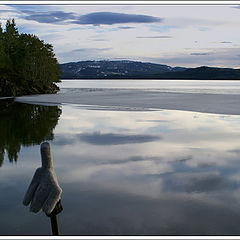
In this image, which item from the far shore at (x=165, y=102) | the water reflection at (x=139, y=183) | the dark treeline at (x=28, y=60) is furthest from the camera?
the dark treeline at (x=28, y=60)

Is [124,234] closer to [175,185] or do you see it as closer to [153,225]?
[153,225]

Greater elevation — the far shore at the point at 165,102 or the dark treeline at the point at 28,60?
the dark treeline at the point at 28,60

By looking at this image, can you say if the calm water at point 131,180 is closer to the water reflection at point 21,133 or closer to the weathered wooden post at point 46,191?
the water reflection at point 21,133

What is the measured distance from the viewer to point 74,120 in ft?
97.6

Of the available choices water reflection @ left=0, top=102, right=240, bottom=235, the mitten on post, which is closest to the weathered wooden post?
the mitten on post

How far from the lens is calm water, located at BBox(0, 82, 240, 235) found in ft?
27.9

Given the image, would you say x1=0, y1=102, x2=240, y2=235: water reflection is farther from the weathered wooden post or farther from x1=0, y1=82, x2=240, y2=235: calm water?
the weathered wooden post

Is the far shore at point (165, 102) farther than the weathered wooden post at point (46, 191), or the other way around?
the far shore at point (165, 102)

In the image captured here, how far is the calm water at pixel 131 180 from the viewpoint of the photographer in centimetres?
852

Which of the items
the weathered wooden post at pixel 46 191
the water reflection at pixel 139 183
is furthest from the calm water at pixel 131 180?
the weathered wooden post at pixel 46 191

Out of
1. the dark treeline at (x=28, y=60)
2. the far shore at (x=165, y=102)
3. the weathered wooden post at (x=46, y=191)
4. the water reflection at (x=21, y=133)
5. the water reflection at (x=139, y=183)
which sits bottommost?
the water reflection at (x=139, y=183)

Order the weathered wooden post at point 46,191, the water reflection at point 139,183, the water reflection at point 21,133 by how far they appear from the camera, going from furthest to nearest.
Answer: the water reflection at point 21,133, the water reflection at point 139,183, the weathered wooden post at point 46,191

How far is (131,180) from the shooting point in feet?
40.0

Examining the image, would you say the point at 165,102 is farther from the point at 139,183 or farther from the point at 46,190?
the point at 46,190
